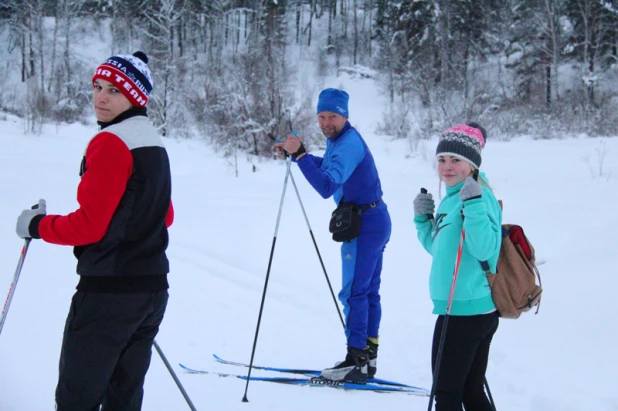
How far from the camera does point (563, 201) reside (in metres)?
8.01

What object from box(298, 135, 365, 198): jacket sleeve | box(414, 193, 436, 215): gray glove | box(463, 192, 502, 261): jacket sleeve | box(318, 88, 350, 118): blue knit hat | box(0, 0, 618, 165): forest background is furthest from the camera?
box(0, 0, 618, 165): forest background

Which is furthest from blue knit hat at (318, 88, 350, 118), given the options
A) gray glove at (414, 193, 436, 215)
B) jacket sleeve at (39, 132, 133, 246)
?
jacket sleeve at (39, 132, 133, 246)

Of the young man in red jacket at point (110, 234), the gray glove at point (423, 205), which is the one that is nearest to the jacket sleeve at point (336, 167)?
the gray glove at point (423, 205)

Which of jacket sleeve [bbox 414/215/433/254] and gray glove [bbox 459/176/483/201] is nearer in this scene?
gray glove [bbox 459/176/483/201]

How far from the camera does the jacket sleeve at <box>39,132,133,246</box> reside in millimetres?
1797

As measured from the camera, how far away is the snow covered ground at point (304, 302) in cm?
331

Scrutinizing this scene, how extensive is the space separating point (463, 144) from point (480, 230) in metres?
0.47

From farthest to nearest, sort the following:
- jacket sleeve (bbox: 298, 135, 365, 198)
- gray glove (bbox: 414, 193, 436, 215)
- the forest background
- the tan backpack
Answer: the forest background < jacket sleeve (bbox: 298, 135, 365, 198) < gray glove (bbox: 414, 193, 436, 215) < the tan backpack

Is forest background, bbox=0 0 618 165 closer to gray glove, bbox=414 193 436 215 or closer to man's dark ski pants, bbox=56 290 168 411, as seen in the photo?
gray glove, bbox=414 193 436 215

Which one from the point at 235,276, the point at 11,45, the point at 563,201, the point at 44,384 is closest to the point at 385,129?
the point at 563,201

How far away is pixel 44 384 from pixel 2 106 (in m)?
20.9

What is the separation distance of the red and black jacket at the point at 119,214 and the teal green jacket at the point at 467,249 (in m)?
1.25

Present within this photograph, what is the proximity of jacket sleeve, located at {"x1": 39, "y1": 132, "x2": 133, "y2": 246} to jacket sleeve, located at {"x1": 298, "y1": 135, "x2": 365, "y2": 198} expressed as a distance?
4.94ft

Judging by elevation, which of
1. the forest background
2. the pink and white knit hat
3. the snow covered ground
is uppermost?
the forest background
